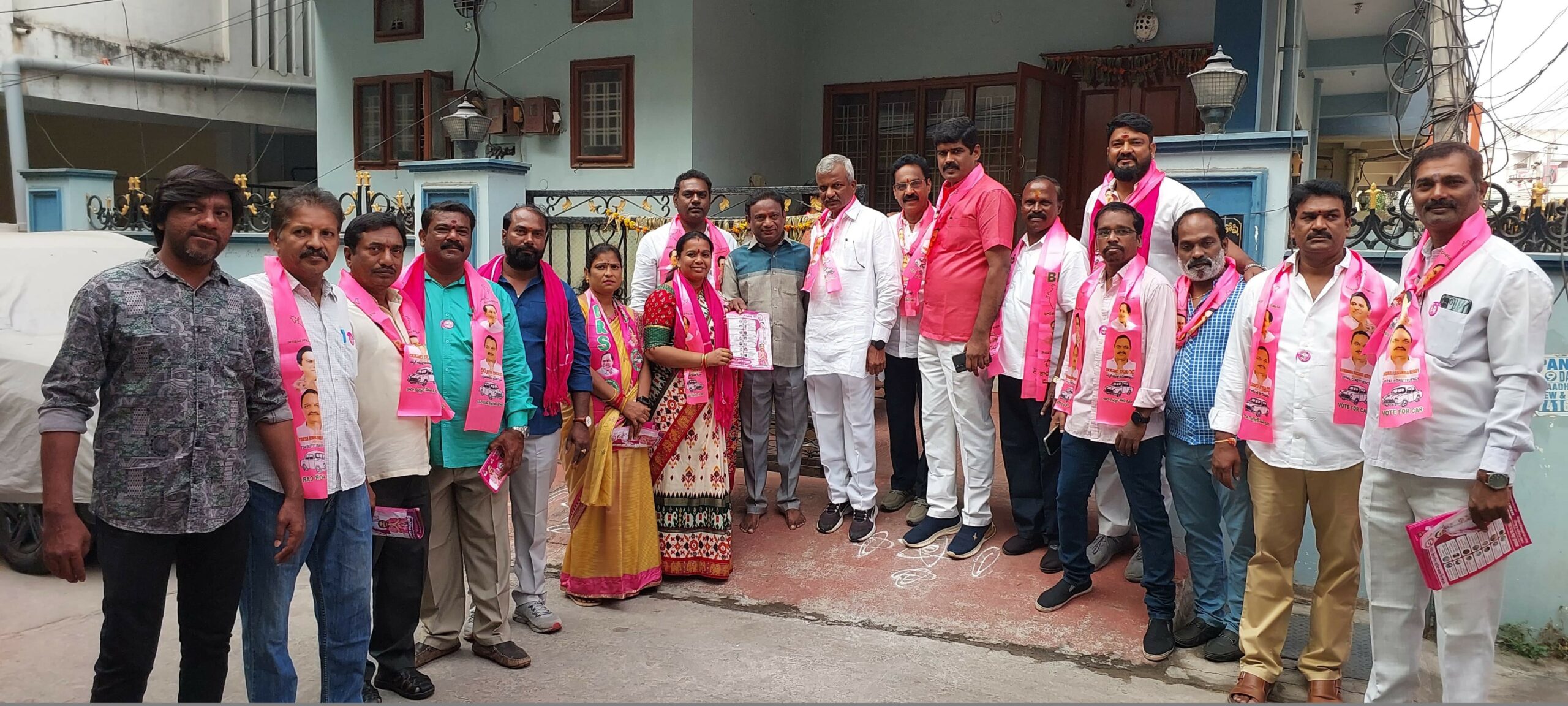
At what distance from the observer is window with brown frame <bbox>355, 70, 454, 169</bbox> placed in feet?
39.7

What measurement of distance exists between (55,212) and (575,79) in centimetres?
577

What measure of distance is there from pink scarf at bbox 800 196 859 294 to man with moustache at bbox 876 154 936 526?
0.32 m

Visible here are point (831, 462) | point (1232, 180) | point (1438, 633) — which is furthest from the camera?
point (831, 462)

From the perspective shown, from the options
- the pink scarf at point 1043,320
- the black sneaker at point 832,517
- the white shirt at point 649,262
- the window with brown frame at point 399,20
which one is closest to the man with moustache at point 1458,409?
the pink scarf at point 1043,320

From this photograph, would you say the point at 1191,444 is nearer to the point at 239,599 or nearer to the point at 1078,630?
the point at 1078,630

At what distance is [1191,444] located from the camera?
4.37 metres

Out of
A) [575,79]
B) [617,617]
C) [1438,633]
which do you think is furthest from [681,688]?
[575,79]

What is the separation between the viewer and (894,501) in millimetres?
6312

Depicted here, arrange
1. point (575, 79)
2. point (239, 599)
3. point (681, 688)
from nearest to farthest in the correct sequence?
1. point (239, 599)
2. point (681, 688)
3. point (575, 79)

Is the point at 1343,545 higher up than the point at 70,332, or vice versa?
the point at 70,332

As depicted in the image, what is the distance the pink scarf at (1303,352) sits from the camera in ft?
12.2

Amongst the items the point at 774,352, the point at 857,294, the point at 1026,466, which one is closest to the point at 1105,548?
the point at 1026,466

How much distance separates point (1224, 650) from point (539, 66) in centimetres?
965

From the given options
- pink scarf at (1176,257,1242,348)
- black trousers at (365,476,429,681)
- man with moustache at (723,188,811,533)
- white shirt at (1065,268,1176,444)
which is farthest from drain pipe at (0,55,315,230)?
pink scarf at (1176,257,1242,348)
